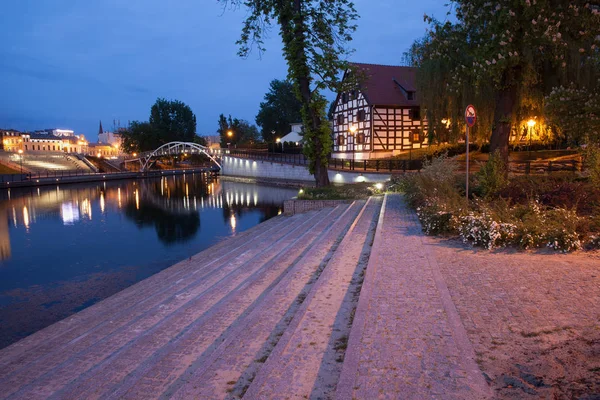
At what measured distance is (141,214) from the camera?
25.2m

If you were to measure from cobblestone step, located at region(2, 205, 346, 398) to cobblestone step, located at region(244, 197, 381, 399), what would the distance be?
117 cm

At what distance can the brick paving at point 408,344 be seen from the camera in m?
2.98

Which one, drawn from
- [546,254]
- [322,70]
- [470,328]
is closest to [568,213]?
[546,254]

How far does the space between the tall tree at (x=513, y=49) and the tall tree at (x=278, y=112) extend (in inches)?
2505

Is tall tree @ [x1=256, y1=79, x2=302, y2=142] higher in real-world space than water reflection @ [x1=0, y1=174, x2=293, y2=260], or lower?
higher

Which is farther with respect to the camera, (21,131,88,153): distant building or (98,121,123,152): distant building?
Result: (98,121,123,152): distant building

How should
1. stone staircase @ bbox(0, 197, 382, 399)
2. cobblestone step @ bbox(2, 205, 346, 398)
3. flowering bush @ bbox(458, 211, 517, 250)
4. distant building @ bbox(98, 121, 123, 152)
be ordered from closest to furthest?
stone staircase @ bbox(0, 197, 382, 399) → cobblestone step @ bbox(2, 205, 346, 398) → flowering bush @ bbox(458, 211, 517, 250) → distant building @ bbox(98, 121, 123, 152)

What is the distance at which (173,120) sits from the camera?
94812 mm

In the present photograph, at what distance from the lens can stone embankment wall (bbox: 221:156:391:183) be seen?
3028 centimetres

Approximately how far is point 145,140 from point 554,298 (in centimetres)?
9141

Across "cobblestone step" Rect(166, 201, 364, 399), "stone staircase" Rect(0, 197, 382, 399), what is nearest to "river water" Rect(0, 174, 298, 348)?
"stone staircase" Rect(0, 197, 382, 399)

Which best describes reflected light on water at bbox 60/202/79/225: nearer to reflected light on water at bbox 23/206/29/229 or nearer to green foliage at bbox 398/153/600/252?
reflected light on water at bbox 23/206/29/229

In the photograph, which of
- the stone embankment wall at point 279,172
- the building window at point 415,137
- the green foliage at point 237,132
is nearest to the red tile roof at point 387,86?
the building window at point 415,137

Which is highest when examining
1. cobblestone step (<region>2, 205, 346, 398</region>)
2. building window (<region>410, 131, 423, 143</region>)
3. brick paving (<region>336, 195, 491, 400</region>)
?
building window (<region>410, 131, 423, 143</region>)
